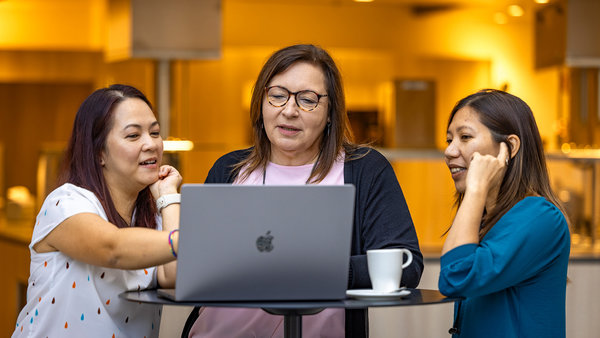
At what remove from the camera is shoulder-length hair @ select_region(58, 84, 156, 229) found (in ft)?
6.19

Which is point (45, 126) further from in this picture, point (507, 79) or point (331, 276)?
point (331, 276)

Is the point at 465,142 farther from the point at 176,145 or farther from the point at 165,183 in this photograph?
the point at 176,145

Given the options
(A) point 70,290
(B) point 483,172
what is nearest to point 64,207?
(A) point 70,290

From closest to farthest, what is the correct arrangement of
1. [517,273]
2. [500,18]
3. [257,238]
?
[257,238] → [517,273] → [500,18]

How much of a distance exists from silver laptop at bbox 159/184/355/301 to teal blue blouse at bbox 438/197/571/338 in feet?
1.05

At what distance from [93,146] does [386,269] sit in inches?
28.5

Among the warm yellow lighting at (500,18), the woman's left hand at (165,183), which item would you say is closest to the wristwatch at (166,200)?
the woman's left hand at (165,183)

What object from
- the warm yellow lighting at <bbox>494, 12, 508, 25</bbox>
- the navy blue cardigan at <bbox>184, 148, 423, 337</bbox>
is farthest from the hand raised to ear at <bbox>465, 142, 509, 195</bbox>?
the warm yellow lighting at <bbox>494, 12, 508, 25</bbox>

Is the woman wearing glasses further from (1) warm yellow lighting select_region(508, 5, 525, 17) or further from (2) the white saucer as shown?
(1) warm yellow lighting select_region(508, 5, 525, 17)

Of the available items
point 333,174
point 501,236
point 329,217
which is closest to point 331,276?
point 329,217

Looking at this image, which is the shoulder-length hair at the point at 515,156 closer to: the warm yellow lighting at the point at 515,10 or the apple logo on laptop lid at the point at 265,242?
the apple logo on laptop lid at the point at 265,242

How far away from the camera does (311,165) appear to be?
2.10 meters

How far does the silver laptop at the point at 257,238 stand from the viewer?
58.1 inches

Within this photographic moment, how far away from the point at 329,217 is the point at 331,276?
0.11m
